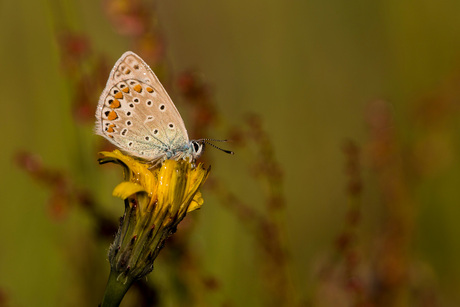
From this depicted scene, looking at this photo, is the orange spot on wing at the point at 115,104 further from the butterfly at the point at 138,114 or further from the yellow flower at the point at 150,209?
the yellow flower at the point at 150,209

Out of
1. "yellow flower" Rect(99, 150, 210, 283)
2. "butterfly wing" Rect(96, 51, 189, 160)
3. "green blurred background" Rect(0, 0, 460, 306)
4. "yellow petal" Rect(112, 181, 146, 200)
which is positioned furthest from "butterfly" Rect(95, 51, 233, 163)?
"yellow petal" Rect(112, 181, 146, 200)

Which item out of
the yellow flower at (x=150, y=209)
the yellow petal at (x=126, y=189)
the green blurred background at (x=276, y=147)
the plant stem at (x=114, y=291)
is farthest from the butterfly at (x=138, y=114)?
the plant stem at (x=114, y=291)

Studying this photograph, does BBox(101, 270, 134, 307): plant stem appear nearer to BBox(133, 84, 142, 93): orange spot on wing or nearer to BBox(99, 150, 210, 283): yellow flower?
BBox(99, 150, 210, 283): yellow flower

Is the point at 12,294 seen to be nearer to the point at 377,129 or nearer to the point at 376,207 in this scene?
the point at 377,129

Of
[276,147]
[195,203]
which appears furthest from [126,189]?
[276,147]

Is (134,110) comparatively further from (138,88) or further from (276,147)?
(276,147)

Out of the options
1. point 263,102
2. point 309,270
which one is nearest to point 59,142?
point 263,102
